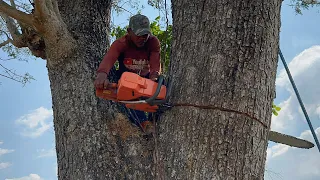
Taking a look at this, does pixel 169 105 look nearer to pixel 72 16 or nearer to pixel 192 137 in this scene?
pixel 192 137

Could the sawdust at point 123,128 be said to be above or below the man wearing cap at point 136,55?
below

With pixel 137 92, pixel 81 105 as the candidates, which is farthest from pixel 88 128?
pixel 137 92

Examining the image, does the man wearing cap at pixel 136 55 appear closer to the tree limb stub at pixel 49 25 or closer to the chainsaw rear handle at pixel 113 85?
the chainsaw rear handle at pixel 113 85

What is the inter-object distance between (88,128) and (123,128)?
20 centimetres

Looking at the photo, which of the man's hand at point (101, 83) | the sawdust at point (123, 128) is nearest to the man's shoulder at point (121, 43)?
the man's hand at point (101, 83)

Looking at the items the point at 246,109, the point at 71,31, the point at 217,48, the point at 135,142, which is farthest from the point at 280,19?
the point at 71,31

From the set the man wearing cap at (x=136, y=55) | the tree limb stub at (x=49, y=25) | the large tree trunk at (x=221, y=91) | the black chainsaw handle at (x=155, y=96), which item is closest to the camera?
the large tree trunk at (x=221, y=91)

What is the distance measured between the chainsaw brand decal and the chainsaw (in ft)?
1.73

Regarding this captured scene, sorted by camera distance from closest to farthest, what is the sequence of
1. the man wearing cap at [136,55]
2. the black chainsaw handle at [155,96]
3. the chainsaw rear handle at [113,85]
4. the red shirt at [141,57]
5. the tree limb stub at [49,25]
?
1. the black chainsaw handle at [155,96]
2. the chainsaw rear handle at [113,85]
3. the man wearing cap at [136,55]
4. the tree limb stub at [49,25]
5. the red shirt at [141,57]

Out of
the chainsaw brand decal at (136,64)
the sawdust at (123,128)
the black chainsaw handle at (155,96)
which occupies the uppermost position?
the chainsaw brand decal at (136,64)

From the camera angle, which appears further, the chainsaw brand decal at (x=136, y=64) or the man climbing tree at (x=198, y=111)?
the chainsaw brand decal at (x=136, y=64)

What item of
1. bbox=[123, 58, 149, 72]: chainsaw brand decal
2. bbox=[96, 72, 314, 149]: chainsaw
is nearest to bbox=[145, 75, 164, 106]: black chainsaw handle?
bbox=[96, 72, 314, 149]: chainsaw

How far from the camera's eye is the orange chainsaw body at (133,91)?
7.66 ft

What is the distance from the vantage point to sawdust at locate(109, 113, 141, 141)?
A: 8.17ft
